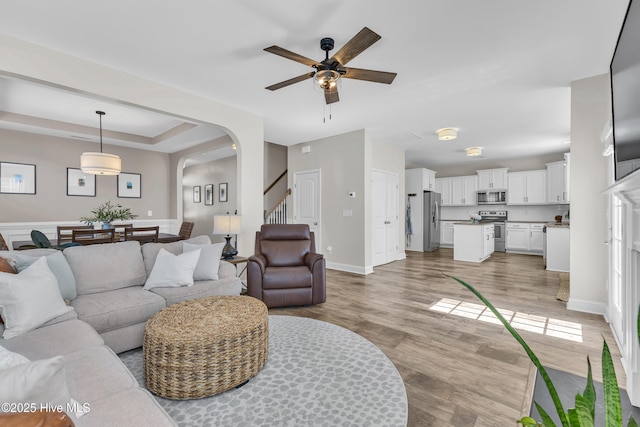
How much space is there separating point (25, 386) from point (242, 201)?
3.65 metres

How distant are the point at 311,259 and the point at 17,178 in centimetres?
529

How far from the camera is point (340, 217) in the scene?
5672mm

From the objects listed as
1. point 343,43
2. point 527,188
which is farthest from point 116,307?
point 527,188

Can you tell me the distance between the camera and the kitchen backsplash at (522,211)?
24.6 ft

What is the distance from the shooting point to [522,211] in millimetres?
7945

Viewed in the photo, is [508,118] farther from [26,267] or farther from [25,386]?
[26,267]

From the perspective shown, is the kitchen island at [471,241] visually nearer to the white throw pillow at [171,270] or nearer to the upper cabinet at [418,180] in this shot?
the upper cabinet at [418,180]

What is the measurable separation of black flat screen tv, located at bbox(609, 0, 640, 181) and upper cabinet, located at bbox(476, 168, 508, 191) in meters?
7.00

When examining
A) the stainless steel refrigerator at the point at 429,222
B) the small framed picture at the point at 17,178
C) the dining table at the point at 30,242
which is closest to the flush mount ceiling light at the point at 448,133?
the stainless steel refrigerator at the point at 429,222

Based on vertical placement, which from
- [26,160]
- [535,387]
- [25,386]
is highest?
[26,160]

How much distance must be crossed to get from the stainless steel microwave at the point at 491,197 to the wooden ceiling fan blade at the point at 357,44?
7516 millimetres

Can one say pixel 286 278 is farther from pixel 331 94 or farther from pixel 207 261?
pixel 331 94

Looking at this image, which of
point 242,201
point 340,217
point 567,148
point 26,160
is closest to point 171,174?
point 26,160

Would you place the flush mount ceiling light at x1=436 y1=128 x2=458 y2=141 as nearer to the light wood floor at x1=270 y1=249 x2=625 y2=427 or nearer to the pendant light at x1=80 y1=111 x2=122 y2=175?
the light wood floor at x1=270 y1=249 x2=625 y2=427
